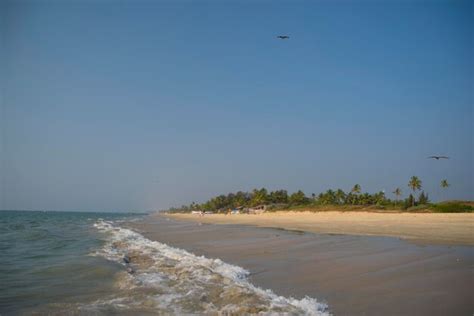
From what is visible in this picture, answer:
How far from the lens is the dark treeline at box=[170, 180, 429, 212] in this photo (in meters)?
65.0

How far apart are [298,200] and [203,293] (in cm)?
9046

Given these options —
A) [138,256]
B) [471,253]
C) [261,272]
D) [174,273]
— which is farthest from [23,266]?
[471,253]

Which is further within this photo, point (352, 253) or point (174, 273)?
point (352, 253)

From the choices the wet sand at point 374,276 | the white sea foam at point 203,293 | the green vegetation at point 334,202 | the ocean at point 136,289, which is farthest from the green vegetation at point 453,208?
the white sea foam at point 203,293

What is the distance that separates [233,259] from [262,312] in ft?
20.5

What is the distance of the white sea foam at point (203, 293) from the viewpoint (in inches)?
254

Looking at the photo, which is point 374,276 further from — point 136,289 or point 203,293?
point 136,289

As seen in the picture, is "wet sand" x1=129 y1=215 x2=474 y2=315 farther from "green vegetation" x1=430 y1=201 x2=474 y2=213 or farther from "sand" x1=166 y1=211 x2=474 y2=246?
"green vegetation" x1=430 y1=201 x2=474 y2=213

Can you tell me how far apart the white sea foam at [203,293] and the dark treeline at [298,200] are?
4999 centimetres

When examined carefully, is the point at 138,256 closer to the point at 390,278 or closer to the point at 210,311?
the point at 210,311

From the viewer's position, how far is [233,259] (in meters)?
12.4

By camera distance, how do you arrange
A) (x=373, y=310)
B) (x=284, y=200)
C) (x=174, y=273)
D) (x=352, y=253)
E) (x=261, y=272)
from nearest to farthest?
1. (x=373, y=310)
2. (x=261, y=272)
3. (x=174, y=273)
4. (x=352, y=253)
5. (x=284, y=200)

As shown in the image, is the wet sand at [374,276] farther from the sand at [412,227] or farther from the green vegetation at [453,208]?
the green vegetation at [453,208]

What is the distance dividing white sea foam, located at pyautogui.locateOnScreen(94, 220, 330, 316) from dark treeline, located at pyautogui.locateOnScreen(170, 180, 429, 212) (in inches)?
1968
